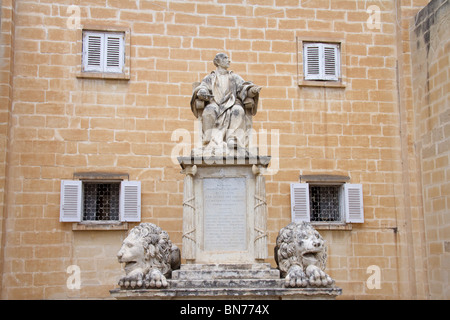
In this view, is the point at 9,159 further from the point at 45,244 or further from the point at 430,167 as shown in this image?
the point at 430,167

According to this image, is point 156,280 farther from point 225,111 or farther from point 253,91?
point 253,91

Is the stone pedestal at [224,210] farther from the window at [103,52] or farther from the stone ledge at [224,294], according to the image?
the window at [103,52]

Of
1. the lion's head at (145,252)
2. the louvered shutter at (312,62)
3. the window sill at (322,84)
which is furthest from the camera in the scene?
the louvered shutter at (312,62)

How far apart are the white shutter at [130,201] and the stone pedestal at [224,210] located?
3.29 meters

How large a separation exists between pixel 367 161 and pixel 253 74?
101 inches

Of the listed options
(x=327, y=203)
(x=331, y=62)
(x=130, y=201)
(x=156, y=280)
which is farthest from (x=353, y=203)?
(x=156, y=280)

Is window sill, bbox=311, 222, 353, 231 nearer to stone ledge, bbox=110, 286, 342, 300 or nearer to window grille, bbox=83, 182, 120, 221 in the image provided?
window grille, bbox=83, 182, 120, 221

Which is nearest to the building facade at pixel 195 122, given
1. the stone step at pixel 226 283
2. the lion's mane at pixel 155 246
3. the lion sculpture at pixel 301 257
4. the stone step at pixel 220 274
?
the lion sculpture at pixel 301 257

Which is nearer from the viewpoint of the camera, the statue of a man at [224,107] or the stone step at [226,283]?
the stone step at [226,283]

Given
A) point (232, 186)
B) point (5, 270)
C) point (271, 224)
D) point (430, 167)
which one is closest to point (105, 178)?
point (5, 270)

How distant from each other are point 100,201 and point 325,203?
3.95m

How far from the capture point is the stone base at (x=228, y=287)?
6895 millimetres

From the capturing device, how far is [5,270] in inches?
407

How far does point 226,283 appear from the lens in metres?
7.07
